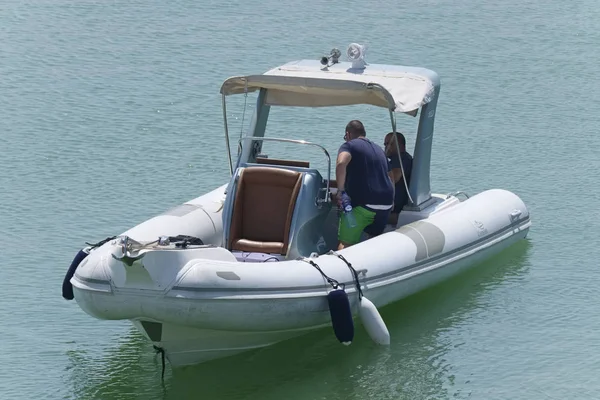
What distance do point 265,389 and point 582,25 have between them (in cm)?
1315

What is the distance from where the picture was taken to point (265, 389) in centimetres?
834

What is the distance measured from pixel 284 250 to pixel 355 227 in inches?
26.2

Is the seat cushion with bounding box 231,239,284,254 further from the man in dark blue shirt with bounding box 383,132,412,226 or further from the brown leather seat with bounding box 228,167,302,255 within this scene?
the man in dark blue shirt with bounding box 383,132,412,226

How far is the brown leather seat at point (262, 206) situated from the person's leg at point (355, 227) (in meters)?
0.50

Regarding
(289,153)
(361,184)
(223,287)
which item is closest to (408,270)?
(361,184)

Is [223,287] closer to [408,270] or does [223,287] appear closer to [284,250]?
[284,250]

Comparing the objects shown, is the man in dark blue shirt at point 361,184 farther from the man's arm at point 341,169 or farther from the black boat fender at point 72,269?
the black boat fender at point 72,269

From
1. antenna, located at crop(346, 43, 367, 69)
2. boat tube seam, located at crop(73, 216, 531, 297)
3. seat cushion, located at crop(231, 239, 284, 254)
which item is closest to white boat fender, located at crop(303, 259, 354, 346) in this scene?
boat tube seam, located at crop(73, 216, 531, 297)

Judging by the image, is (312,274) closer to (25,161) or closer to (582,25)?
(25,161)

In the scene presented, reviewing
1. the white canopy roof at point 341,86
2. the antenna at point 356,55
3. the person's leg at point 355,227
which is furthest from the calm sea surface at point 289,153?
the antenna at point 356,55

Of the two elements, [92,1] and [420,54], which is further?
[92,1]

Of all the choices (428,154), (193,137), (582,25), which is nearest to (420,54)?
(582,25)

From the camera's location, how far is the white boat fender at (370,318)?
8.64m

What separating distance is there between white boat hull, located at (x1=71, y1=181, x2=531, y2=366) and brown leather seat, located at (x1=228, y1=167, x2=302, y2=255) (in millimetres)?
473
